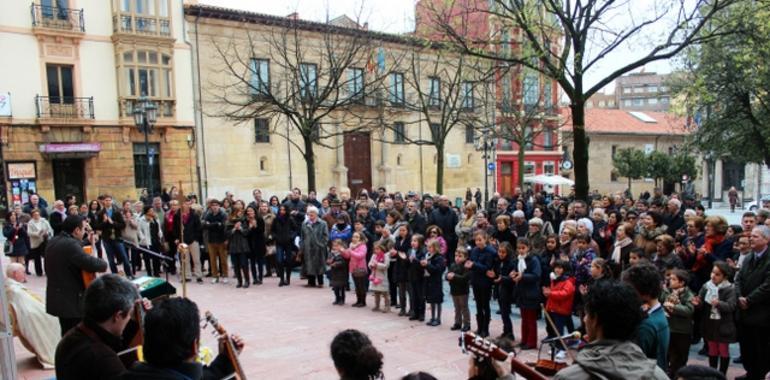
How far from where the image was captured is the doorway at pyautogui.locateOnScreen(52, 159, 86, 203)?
78.2 feet

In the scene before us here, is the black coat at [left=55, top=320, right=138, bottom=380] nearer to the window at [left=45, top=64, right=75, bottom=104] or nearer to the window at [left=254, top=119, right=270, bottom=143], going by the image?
the window at [left=45, top=64, right=75, bottom=104]

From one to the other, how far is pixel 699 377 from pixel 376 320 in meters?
6.47

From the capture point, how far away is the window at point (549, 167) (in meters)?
42.1

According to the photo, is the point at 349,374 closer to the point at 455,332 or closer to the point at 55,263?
the point at 55,263

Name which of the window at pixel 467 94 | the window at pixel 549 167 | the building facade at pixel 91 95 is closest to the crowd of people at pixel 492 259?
the window at pixel 467 94

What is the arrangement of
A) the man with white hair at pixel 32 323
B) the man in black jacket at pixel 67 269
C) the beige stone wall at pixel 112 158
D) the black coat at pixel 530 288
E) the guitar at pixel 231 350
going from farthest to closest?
the beige stone wall at pixel 112 158 → the black coat at pixel 530 288 → the man with white hair at pixel 32 323 → the man in black jacket at pixel 67 269 → the guitar at pixel 231 350

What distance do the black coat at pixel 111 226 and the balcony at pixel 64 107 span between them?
45.8 ft

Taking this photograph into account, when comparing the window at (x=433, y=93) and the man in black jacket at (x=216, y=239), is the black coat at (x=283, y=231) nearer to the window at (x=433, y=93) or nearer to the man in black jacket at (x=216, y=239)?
the man in black jacket at (x=216, y=239)

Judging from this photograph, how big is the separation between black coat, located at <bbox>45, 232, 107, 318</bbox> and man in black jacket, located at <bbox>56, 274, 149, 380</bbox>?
2.54 meters

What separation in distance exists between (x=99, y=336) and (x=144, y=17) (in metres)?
25.5

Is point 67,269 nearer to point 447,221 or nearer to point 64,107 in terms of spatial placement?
point 447,221

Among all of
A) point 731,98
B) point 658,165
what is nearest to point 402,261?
point 731,98

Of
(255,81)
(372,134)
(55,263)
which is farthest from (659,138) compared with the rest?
(55,263)

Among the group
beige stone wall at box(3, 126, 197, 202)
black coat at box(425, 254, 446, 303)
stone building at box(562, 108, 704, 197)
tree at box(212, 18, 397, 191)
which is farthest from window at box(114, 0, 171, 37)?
stone building at box(562, 108, 704, 197)
